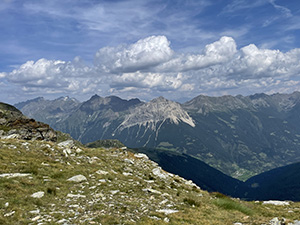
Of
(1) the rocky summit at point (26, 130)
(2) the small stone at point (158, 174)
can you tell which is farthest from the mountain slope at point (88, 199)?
(1) the rocky summit at point (26, 130)

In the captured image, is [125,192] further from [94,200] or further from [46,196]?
[46,196]

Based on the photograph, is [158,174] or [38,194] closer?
[38,194]

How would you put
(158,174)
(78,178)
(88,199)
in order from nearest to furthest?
(88,199)
(78,178)
(158,174)

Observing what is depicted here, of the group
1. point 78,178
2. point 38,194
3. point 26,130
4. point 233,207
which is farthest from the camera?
point 26,130

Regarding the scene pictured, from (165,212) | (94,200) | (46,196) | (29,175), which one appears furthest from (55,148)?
(165,212)

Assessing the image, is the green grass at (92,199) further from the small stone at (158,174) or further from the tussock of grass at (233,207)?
the small stone at (158,174)

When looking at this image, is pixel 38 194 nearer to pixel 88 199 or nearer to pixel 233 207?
pixel 88 199

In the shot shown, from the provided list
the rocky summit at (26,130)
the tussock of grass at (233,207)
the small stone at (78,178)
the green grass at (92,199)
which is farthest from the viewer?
the rocky summit at (26,130)

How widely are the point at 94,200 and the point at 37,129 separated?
35.6 m

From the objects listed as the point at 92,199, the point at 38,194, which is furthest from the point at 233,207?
the point at 38,194

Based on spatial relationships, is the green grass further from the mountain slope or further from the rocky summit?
the rocky summit

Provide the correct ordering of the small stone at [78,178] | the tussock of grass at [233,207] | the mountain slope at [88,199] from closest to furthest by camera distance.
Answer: the mountain slope at [88,199], the tussock of grass at [233,207], the small stone at [78,178]

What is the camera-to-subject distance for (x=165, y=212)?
43.1 feet

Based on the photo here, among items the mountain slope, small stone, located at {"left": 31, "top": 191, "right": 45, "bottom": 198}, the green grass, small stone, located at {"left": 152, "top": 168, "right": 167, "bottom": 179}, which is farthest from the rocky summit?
small stone, located at {"left": 31, "top": 191, "right": 45, "bottom": 198}
